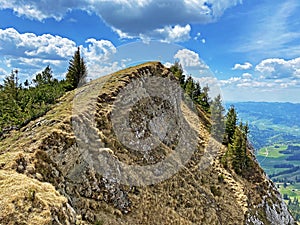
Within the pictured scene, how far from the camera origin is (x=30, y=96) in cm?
4978

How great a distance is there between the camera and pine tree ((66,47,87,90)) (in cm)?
6362

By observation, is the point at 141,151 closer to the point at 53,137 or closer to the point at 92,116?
the point at 92,116

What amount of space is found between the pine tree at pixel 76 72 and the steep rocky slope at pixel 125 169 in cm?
1649

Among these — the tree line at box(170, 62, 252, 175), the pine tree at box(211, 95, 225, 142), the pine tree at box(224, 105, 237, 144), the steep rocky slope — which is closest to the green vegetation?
the tree line at box(170, 62, 252, 175)

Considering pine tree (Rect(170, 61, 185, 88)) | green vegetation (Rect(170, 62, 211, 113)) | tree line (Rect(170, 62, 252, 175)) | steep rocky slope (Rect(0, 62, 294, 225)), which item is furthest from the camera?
pine tree (Rect(170, 61, 185, 88))

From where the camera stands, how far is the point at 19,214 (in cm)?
1694

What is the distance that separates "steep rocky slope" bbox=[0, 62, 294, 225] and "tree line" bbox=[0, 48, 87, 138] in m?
3.31

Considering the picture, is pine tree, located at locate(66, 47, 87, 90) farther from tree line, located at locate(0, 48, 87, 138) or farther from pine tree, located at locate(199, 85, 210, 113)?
pine tree, located at locate(199, 85, 210, 113)

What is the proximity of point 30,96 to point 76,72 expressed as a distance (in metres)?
16.8

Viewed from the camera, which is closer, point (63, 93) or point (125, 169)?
point (125, 169)

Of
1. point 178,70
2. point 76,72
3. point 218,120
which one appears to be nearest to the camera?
point 76,72

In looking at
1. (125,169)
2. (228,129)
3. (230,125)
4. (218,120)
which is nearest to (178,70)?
(218,120)

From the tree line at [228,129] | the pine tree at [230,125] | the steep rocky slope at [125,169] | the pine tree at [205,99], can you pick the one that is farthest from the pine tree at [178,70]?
the steep rocky slope at [125,169]

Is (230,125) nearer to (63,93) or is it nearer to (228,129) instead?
(228,129)
